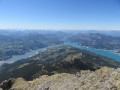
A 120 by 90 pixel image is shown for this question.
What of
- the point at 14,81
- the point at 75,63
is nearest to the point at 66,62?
the point at 75,63

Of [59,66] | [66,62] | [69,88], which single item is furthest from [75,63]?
[69,88]

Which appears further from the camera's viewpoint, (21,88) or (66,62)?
(66,62)

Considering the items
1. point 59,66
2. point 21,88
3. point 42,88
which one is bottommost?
point 59,66

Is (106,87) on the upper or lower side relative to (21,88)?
upper

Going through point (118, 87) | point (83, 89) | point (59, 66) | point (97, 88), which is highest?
point (118, 87)

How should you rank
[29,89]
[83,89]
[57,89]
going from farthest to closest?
[29,89]
[57,89]
[83,89]

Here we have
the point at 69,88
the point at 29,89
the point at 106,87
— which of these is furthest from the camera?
the point at 29,89

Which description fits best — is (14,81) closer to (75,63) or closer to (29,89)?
(29,89)

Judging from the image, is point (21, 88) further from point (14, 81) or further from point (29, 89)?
point (14, 81)

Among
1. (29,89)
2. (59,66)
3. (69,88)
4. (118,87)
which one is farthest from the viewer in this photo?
(59,66)
